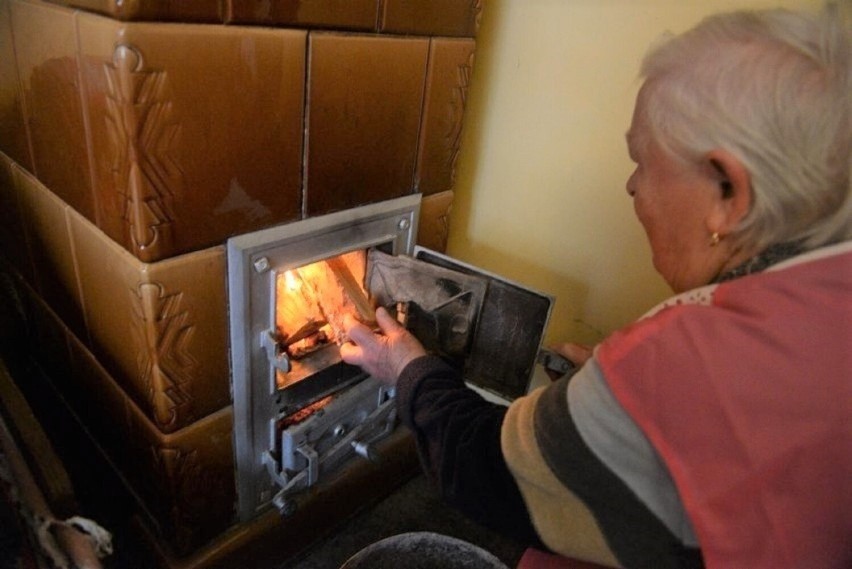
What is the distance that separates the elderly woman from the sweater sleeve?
1cm

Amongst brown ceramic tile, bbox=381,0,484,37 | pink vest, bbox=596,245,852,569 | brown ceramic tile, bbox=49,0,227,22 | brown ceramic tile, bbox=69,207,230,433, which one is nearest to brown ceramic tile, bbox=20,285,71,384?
brown ceramic tile, bbox=69,207,230,433

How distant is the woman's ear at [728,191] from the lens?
1.92 feet

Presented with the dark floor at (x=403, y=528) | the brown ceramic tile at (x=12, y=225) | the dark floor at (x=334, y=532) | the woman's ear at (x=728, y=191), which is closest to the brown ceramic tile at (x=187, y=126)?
the brown ceramic tile at (x=12, y=225)

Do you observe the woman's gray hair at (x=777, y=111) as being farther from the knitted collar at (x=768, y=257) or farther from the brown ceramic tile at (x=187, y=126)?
the brown ceramic tile at (x=187, y=126)

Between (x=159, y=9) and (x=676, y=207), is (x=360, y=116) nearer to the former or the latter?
(x=159, y=9)

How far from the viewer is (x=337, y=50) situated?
0.84 meters

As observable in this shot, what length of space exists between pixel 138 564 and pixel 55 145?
82 centimetres

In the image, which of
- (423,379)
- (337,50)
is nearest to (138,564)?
(423,379)

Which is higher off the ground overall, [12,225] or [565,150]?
[565,150]

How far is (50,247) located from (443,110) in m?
0.75

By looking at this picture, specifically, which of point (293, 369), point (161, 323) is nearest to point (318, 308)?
point (293, 369)

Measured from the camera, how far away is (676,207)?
2.18 feet

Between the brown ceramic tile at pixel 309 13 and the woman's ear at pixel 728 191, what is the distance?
534mm

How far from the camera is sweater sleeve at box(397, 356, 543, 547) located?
2.25 feet
